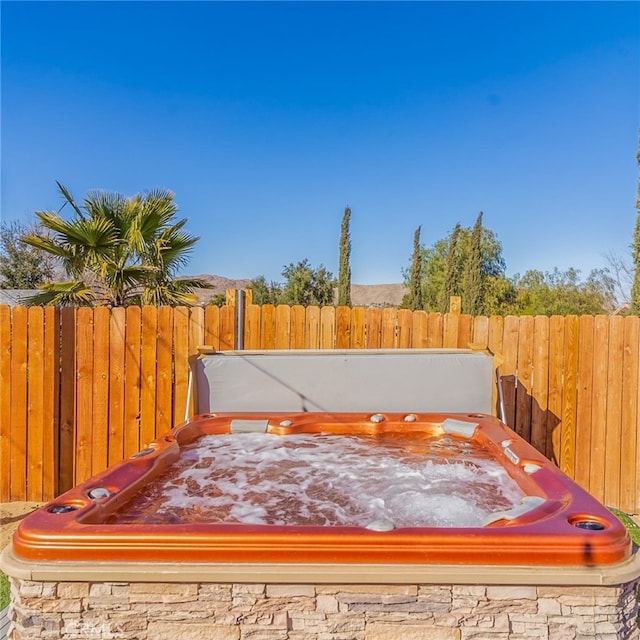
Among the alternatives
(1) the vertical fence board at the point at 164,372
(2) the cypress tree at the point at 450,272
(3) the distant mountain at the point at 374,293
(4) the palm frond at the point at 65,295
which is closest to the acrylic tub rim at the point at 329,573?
(1) the vertical fence board at the point at 164,372

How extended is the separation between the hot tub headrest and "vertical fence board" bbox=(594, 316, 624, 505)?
1.06 meters

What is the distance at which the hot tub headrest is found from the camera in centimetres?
382

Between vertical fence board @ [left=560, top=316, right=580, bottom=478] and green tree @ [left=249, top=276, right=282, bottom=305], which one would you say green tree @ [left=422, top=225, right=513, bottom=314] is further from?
vertical fence board @ [left=560, top=316, right=580, bottom=478]

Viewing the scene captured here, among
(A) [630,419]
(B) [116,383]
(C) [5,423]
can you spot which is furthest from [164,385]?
(A) [630,419]

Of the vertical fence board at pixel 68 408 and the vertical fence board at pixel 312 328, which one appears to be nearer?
the vertical fence board at pixel 68 408

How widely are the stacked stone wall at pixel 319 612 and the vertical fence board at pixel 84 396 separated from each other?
266cm

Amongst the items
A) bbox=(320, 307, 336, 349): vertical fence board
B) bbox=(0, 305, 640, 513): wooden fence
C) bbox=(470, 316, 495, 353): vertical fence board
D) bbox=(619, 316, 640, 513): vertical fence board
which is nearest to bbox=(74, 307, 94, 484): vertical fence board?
bbox=(0, 305, 640, 513): wooden fence

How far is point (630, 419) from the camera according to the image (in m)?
3.98

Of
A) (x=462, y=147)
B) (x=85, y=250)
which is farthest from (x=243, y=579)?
(x=462, y=147)

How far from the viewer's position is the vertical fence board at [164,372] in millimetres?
4066

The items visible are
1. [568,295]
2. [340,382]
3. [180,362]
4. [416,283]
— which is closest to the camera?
[340,382]

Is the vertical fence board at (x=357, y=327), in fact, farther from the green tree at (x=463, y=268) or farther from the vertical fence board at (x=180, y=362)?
the green tree at (x=463, y=268)

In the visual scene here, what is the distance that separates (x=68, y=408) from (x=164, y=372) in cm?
85

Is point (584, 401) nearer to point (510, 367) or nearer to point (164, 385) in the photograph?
point (510, 367)
